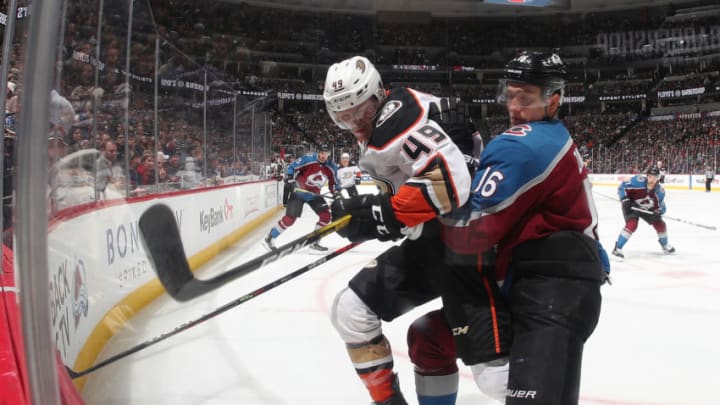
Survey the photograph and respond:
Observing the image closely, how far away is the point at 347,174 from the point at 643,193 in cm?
424

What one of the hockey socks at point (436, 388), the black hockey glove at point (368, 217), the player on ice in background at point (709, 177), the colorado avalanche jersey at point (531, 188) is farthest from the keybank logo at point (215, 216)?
the player on ice in background at point (709, 177)

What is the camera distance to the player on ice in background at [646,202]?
5078mm

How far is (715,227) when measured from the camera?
679cm

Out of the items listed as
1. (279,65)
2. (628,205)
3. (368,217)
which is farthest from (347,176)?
(628,205)

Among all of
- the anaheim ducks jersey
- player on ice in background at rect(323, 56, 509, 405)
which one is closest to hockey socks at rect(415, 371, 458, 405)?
player on ice in background at rect(323, 56, 509, 405)

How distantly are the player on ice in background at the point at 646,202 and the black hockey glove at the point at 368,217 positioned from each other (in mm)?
4550

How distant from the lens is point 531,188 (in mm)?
978

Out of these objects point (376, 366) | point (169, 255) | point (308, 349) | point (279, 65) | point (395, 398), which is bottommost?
point (308, 349)

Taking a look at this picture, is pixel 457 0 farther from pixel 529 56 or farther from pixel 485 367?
pixel 485 367

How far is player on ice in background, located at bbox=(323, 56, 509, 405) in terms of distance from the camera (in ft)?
3.67

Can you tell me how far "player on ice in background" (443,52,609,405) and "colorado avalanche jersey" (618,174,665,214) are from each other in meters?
4.55

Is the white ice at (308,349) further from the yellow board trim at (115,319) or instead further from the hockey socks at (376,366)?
the hockey socks at (376,366)

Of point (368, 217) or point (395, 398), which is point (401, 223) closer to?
point (368, 217)

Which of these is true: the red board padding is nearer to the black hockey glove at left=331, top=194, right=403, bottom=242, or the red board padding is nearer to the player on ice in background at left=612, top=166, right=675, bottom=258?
the black hockey glove at left=331, top=194, right=403, bottom=242
